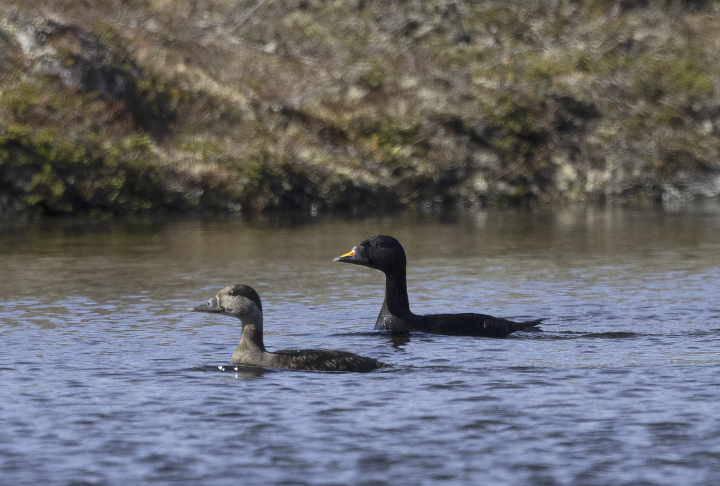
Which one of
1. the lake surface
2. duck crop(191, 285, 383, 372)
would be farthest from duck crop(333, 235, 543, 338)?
duck crop(191, 285, 383, 372)

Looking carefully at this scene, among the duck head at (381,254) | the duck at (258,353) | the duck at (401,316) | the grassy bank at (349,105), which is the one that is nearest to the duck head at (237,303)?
the duck at (258,353)

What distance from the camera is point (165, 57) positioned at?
167 feet

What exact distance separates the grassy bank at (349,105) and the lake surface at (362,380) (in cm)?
1901

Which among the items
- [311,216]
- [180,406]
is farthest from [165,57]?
[180,406]

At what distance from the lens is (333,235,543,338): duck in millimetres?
14156

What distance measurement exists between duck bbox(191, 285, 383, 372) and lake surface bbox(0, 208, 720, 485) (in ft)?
0.49

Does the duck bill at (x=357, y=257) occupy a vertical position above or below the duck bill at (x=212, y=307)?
above

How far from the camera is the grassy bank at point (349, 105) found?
4322 centimetres

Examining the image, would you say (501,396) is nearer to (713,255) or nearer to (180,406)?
(180,406)

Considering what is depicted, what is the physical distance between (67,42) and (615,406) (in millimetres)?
40091

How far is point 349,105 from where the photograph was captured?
167 feet

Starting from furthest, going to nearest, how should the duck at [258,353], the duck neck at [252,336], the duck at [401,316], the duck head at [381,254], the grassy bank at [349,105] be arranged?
the grassy bank at [349,105]
the duck head at [381,254]
the duck at [401,316]
the duck neck at [252,336]
the duck at [258,353]

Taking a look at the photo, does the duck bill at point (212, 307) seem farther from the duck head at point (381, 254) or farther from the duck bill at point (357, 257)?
the duck head at point (381, 254)

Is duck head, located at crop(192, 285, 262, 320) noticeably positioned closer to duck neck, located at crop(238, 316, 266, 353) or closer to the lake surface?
duck neck, located at crop(238, 316, 266, 353)
